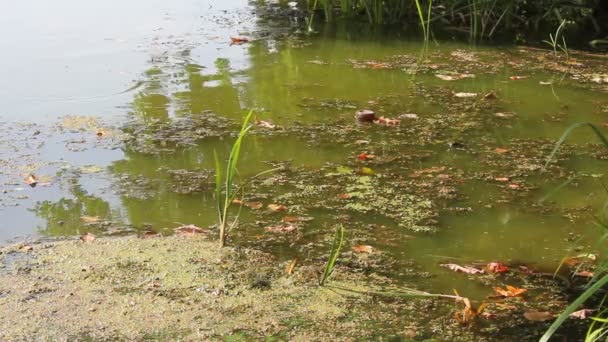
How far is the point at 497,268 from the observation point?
2.47 m

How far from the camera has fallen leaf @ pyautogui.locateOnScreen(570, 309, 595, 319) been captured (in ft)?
7.21

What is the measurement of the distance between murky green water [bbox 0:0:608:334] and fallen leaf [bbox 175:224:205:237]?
0.19 ft

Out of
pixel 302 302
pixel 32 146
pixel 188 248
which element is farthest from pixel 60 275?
pixel 32 146

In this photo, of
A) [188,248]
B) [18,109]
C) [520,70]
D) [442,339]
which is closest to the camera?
[442,339]

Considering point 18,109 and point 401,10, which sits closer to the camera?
point 18,109

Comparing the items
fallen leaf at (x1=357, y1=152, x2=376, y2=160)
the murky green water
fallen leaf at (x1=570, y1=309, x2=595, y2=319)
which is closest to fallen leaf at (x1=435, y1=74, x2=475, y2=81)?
the murky green water

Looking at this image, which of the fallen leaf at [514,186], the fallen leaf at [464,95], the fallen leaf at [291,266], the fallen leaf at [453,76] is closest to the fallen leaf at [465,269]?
the fallen leaf at [291,266]

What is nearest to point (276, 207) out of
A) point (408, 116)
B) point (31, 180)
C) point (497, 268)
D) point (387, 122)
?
point (497, 268)

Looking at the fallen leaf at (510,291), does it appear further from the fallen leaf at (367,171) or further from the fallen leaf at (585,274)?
the fallen leaf at (367,171)

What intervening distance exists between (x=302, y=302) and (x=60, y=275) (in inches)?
26.7

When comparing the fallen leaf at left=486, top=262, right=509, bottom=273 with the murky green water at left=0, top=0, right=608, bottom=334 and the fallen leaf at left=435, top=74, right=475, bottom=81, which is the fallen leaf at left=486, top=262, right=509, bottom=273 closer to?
the murky green water at left=0, top=0, right=608, bottom=334

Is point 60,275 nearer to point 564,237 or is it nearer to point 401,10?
point 564,237

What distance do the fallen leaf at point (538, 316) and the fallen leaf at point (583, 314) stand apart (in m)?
0.06

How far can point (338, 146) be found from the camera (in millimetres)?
3504
